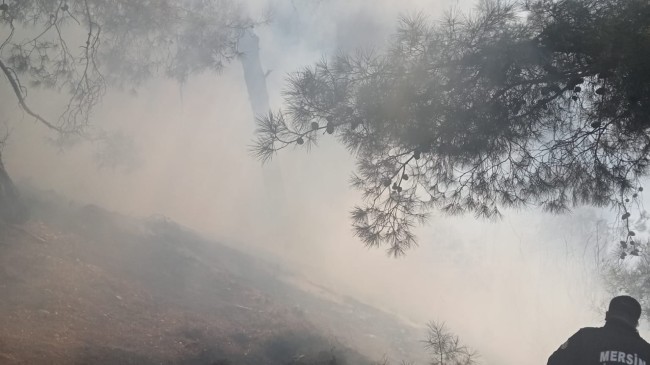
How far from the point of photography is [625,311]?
311 centimetres

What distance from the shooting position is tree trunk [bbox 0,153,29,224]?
750 centimetres

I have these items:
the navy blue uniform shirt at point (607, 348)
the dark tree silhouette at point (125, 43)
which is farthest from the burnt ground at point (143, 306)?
the navy blue uniform shirt at point (607, 348)

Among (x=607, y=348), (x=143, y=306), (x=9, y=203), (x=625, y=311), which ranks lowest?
(x=143, y=306)

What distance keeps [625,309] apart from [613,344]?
0.85 ft

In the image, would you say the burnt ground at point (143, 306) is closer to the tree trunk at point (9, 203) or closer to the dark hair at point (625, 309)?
the tree trunk at point (9, 203)

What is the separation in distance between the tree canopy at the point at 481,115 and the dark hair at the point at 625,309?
1.36 m

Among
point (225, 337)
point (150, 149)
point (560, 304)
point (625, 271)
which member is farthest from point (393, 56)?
point (560, 304)

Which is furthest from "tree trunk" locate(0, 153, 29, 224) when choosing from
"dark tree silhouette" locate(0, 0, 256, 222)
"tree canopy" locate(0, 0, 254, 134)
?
"tree canopy" locate(0, 0, 254, 134)

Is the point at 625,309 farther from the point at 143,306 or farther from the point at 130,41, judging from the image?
the point at 130,41

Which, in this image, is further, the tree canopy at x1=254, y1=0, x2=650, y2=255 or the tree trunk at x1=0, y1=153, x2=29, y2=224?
the tree trunk at x1=0, y1=153, x2=29, y2=224

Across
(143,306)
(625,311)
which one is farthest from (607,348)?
(143,306)

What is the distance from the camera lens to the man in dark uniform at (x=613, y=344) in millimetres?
2959

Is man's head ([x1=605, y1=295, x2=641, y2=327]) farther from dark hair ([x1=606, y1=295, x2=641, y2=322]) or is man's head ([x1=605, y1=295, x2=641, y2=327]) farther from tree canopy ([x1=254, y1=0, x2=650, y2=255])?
tree canopy ([x1=254, y1=0, x2=650, y2=255])

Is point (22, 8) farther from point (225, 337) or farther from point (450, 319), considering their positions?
point (450, 319)
